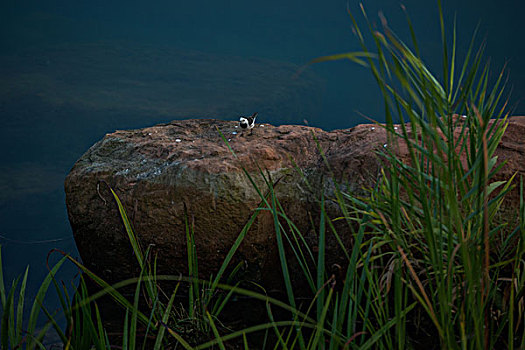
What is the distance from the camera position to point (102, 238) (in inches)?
60.0

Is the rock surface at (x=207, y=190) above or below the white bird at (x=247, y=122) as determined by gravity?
below

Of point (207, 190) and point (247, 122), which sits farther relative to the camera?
point (247, 122)

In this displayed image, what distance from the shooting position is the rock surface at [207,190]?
1.42 m

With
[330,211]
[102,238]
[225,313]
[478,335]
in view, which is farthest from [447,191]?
[102,238]

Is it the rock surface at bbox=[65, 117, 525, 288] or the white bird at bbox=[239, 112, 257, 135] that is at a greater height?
the white bird at bbox=[239, 112, 257, 135]

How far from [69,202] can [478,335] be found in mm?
1350

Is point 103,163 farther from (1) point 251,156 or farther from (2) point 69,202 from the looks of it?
(1) point 251,156

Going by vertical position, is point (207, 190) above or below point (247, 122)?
below

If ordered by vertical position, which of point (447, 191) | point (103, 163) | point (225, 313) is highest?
point (447, 191)

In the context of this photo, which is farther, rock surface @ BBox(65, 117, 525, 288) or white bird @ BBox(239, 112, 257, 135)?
white bird @ BBox(239, 112, 257, 135)

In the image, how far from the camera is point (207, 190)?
141cm

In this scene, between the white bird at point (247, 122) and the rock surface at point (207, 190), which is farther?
the white bird at point (247, 122)

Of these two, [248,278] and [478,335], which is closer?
[478,335]

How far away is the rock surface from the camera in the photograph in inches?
55.7
